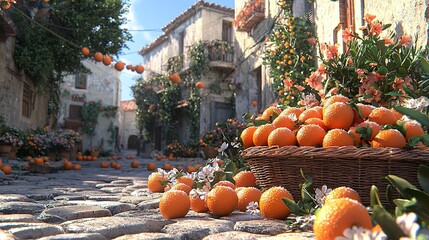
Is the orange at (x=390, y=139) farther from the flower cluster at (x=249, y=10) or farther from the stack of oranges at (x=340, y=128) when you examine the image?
the flower cluster at (x=249, y=10)

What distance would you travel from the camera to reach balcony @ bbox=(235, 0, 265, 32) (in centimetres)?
1014

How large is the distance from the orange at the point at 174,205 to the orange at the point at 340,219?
955 millimetres

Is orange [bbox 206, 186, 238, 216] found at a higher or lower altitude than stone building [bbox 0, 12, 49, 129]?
lower

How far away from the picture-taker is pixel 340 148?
175 cm

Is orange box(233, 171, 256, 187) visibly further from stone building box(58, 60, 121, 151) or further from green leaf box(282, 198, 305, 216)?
stone building box(58, 60, 121, 151)

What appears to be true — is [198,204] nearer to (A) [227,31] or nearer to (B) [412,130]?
(B) [412,130]

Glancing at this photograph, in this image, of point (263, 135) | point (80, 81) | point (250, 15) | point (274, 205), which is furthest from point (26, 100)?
point (80, 81)

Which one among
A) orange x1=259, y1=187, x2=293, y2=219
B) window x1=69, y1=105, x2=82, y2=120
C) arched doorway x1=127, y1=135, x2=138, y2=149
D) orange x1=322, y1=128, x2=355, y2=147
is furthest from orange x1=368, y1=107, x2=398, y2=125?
arched doorway x1=127, y1=135, x2=138, y2=149

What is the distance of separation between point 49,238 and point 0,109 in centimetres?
815

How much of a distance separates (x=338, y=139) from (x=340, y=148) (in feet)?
0.26

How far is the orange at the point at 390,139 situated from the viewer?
1734 mm

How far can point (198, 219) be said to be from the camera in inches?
73.2

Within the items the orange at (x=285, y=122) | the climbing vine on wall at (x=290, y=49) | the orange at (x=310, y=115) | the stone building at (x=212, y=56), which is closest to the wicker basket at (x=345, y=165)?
the orange at (x=285, y=122)

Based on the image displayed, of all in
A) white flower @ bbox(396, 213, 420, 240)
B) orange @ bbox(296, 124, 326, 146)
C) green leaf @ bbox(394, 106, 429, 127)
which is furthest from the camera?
orange @ bbox(296, 124, 326, 146)
